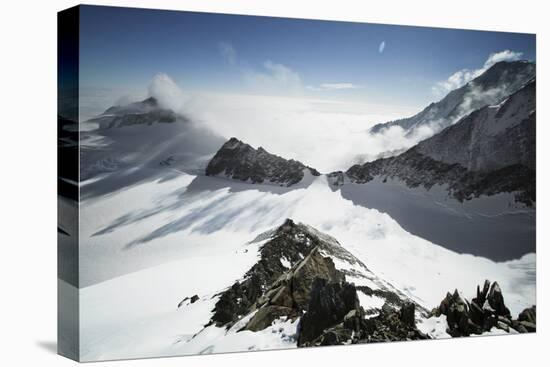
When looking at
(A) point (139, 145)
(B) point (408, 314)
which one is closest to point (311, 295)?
(B) point (408, 314)

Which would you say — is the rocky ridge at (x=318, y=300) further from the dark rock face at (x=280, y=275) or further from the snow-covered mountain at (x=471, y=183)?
the snow-covered mountain at (x=471, y=183)

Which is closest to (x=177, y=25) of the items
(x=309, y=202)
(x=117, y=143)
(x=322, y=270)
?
(x=117, y=143)

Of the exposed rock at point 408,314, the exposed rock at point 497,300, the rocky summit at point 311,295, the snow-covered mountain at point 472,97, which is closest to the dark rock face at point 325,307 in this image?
the rocky summit at point 311,295

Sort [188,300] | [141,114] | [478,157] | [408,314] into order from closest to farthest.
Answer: [188,300] < [141,114] < [408,314] < [478,157]

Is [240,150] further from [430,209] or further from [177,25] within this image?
[430,209]

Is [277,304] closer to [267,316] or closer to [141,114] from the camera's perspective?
[267,316]

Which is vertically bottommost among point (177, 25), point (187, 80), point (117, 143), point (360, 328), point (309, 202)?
Result: point (360, 328)
